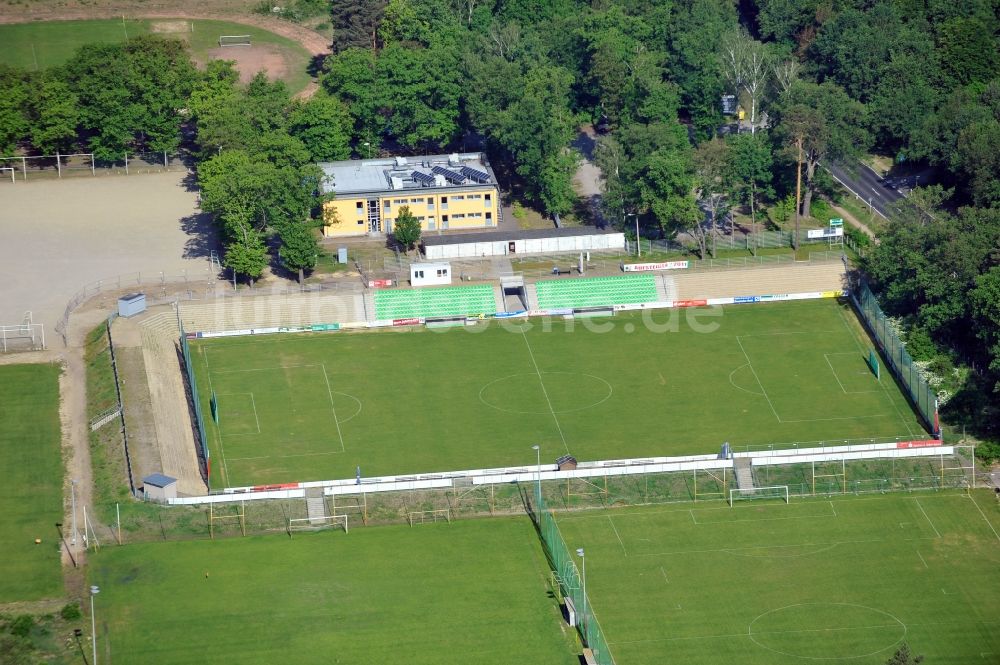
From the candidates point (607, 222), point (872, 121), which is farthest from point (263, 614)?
point (872, 121)

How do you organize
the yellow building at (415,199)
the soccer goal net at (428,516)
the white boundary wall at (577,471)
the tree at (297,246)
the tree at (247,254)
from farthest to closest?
the yellow building at (415,199), the tree at (297,246), the tree at (247,254), the white boundary wall at (577,471), the soccer goal net at (428,516)

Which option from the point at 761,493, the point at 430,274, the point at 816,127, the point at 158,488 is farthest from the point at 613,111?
the point at 158,488

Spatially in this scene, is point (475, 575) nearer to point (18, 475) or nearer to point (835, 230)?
point (18, 475)

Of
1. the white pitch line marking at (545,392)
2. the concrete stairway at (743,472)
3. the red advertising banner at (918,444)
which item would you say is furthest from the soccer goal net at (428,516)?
the red advertising banner at (918,444)

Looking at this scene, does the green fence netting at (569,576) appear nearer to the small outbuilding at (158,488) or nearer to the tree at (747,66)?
the small outbuilding at (158,488)

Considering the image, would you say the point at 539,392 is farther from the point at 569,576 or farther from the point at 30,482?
the point at 30,482
